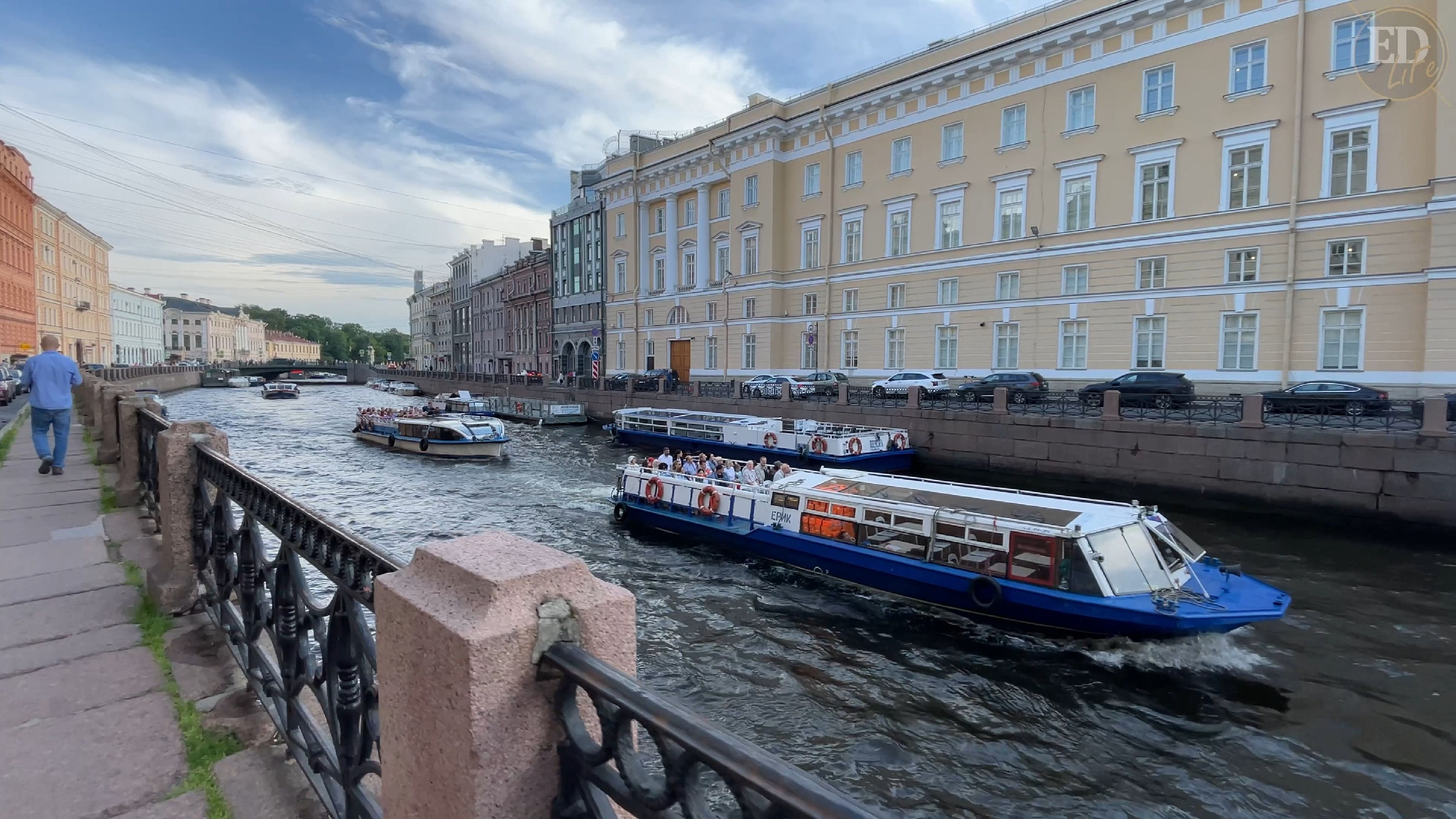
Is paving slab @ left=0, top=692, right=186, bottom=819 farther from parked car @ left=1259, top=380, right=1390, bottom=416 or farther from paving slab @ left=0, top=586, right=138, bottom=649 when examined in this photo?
parked car @ left=1259, top=380, right=1390, bottom=416

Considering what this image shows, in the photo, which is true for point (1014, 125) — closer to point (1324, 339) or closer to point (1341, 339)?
point (1324, 339)

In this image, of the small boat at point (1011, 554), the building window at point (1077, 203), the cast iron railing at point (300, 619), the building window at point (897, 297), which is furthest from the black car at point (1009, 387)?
the cast iron railing at point (300, 619)

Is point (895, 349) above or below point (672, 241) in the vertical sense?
below

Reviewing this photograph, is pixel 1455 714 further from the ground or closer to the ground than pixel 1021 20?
closer to the ground

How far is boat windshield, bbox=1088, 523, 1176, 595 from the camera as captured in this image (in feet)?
32.0

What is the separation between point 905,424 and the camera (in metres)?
24.8

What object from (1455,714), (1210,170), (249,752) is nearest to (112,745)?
(249,752)

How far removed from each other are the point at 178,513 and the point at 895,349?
3131cm

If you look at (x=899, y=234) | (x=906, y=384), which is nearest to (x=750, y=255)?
(x=899, y=234)

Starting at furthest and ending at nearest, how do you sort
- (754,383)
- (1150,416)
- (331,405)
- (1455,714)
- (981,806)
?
(331,405) → (754,383) → (1150,416) → (1455,714) → (981,806)

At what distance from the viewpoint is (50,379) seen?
24.9ft

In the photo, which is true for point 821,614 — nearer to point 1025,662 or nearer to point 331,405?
point 1025,662

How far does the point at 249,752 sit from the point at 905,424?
2349cm

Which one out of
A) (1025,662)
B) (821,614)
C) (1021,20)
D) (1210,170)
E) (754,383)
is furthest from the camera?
(754,383)
